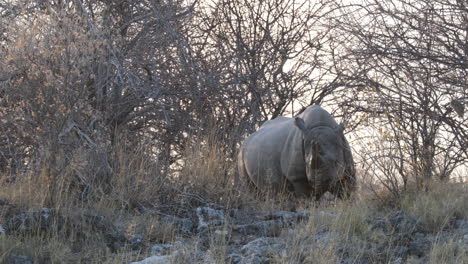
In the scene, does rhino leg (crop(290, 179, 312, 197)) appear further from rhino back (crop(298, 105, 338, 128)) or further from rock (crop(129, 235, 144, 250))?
rock (crop(129, 235, 144, 250))

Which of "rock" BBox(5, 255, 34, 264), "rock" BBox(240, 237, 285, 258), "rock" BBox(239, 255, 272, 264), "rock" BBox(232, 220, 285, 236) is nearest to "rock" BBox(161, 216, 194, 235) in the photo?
"rock" BBox(232, 220, 285, 236)

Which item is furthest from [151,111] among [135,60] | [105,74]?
[105,74]

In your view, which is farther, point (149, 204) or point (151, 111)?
point (151, 111)

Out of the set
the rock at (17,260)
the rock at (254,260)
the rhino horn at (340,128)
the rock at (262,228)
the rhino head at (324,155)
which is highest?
the rhino horn at (340,128)

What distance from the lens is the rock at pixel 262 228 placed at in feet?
21.3

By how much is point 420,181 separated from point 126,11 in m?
5.51

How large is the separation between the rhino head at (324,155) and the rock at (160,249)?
9.44ft

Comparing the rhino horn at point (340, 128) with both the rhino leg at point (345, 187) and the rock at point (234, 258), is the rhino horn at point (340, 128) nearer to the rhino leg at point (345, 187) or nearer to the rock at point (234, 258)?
the rhino leg at point (345, 187)

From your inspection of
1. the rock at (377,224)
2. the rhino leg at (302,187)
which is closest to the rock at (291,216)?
the rock at (377,224)

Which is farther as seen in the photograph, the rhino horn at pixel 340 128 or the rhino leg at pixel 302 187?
the rhino leg at pixel 302 187

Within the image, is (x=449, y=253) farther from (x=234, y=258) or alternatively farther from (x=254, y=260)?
(x=234, y=258)

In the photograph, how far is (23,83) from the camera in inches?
293

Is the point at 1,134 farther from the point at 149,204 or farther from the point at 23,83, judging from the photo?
the point at 149,204

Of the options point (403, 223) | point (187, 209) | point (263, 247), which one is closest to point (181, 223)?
point (187, 209)
